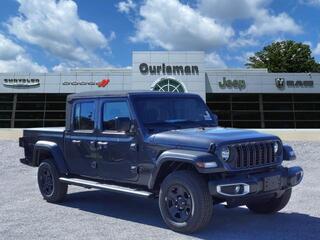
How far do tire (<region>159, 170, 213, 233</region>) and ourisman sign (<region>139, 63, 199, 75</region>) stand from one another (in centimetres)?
3937

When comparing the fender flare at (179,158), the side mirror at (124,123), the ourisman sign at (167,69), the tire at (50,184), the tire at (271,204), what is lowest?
the tire at (271,204)

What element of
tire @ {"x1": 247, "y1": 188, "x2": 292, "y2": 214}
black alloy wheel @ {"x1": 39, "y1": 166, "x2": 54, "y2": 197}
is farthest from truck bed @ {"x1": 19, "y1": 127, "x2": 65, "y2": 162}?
tire @ {"x1": 247, "y1": 188, "x2": 292, "y2": 214}

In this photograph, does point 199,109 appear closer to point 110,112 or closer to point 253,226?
point 110,112

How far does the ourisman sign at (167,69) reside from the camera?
45562 mm

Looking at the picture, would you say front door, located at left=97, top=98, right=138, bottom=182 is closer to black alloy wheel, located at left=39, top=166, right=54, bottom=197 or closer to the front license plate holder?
black alloy wheel, located at left=39, top=166, right=54, bottom=197

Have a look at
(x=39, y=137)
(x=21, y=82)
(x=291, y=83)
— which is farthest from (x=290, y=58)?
(x=39, y=137)

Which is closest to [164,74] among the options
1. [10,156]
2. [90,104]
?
[10,156]

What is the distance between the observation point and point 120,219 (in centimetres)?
740

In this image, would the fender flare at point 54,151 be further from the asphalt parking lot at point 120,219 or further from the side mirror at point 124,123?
the side mirror at point 124,123

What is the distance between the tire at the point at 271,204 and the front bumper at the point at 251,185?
0.69 m

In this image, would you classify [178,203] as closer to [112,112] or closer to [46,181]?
[112,112]

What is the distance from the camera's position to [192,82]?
150ft

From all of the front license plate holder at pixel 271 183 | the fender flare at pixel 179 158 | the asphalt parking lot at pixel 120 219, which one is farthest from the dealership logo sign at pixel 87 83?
the front license plate holder at pixel 271 183

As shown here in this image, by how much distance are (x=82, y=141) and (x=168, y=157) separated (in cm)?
220
